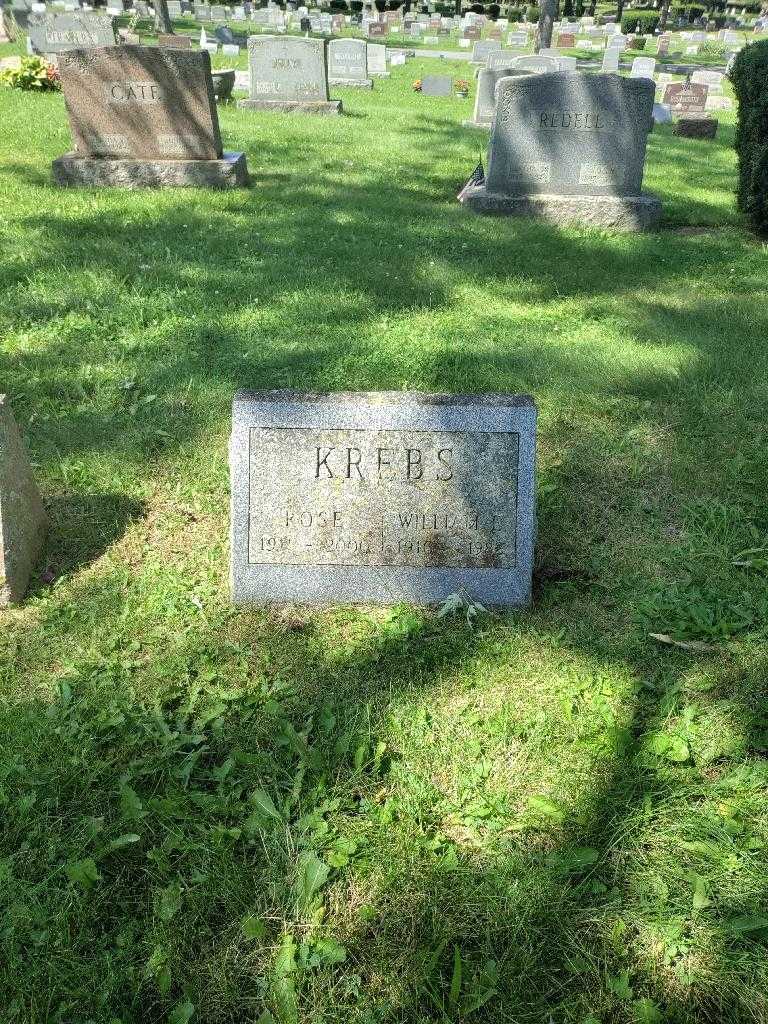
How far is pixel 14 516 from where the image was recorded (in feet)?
9.28

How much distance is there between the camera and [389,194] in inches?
337

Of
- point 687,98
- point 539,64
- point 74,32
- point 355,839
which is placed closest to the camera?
point 355,839

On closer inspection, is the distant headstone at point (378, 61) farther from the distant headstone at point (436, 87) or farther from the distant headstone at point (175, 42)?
the distant headstone at point (175, 42)

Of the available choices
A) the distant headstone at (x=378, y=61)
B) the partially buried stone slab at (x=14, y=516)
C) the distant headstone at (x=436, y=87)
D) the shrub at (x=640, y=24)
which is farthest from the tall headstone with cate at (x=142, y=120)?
the shrub at (x=640, y=24)

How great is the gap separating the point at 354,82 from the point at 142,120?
12.0 m

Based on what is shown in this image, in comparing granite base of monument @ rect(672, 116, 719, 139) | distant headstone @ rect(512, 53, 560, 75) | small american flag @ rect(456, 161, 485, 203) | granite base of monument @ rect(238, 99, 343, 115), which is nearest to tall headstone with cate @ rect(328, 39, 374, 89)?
distant headstone @ rect(512, 53, 560, 75)

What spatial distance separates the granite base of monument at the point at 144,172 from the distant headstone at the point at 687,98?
13718 mm

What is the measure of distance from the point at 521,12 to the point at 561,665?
54621 millimetres

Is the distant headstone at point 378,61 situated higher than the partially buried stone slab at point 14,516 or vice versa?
the distant headstone at point 378,61

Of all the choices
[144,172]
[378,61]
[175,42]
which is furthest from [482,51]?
[144,172]

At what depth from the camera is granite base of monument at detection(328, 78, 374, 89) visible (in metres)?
18.0

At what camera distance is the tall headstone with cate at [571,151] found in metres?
7.80

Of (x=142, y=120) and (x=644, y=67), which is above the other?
(x=644, y=67)

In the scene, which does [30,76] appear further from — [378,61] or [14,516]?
[14,516]
